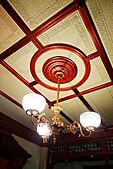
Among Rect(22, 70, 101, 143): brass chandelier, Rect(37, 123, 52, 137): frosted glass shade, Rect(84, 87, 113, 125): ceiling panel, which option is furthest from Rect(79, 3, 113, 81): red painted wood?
Rect(37, 123, 52, 137): frosted glass shade

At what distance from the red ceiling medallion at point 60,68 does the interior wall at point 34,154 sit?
8.87 feet

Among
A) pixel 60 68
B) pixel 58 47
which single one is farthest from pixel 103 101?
pixel 58 47

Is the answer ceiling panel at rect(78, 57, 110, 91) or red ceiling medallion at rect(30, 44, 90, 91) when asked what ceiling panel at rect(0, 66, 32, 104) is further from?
ceiling panel at rect(78, 57, 110, 91)

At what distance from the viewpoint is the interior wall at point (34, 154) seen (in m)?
5.10

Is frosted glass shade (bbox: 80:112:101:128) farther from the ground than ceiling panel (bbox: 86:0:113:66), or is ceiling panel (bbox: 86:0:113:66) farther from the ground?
ceiling panel (bbox: 86:0:113:66)

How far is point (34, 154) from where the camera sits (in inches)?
214

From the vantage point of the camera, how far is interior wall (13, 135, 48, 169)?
5100 mm

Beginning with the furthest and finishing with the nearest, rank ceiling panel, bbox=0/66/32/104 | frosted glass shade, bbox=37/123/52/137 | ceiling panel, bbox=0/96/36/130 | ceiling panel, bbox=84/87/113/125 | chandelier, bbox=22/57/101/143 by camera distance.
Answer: ceiling panel, bbox=0/96/36/130 < ceiling panel, bbox=84/87/113/125 < ceiling panel, bbox=0/66/32/104 < frosted glass shade, bbox=37/123/52/137 < chandelier, bbox=22/57/101/143

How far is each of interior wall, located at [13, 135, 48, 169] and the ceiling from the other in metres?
1.73

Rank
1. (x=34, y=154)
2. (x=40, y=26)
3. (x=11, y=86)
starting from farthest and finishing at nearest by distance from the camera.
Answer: (x=34, y=154)
(x=11, y=86)
(x=40, y=26)

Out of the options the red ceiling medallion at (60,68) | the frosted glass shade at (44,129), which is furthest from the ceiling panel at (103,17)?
the frosted glass shade at (44,129)

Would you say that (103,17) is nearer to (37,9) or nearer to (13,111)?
(37,9)

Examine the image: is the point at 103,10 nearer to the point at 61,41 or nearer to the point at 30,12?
the point at 61,41

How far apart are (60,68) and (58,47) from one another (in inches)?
16.7
